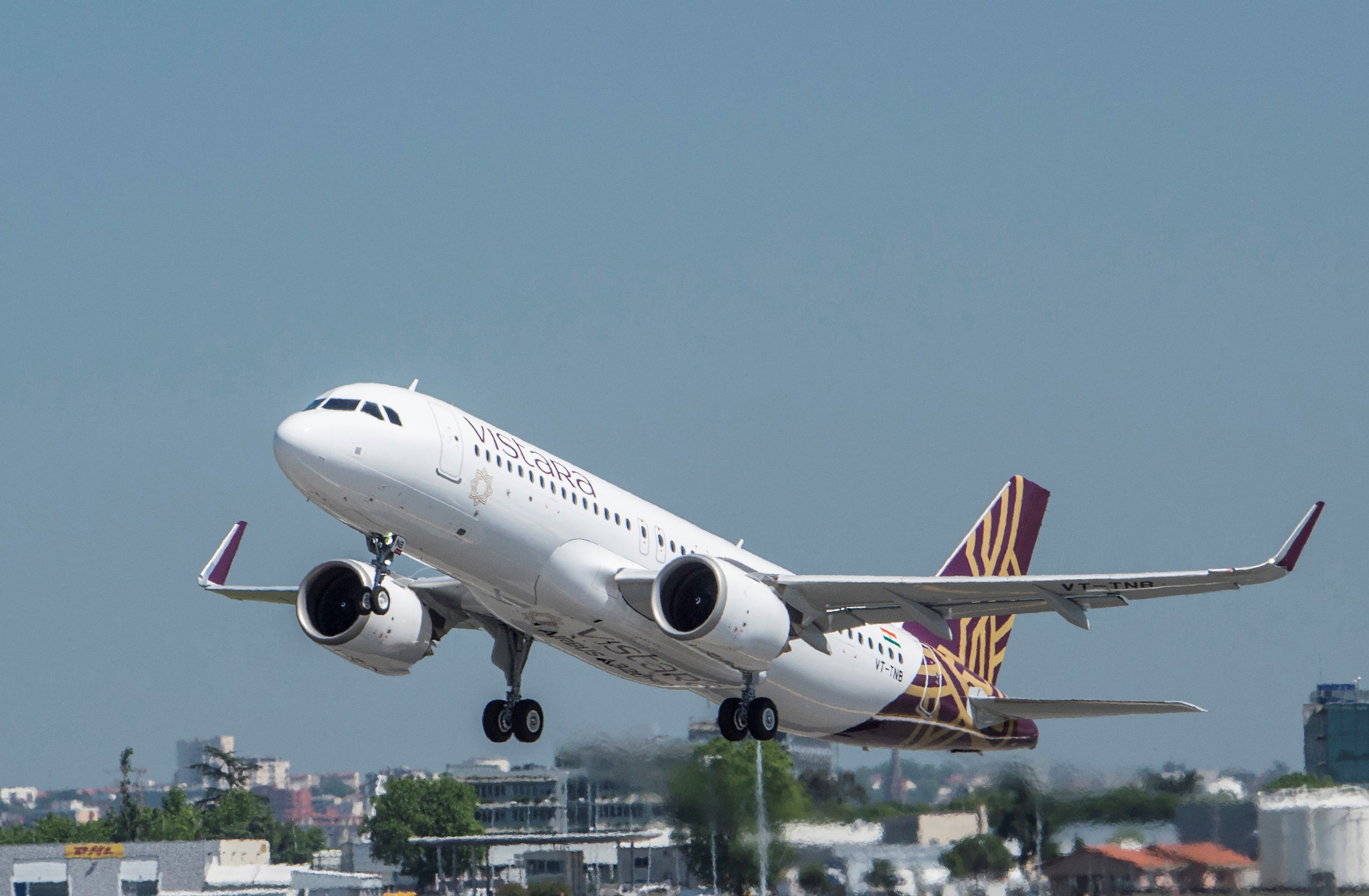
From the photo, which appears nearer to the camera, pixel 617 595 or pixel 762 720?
pixel 617 595

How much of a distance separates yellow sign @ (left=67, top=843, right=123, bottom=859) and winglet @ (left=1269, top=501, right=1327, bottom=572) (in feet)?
193

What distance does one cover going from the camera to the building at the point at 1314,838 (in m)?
32.3

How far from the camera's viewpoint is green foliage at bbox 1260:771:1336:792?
3419cm

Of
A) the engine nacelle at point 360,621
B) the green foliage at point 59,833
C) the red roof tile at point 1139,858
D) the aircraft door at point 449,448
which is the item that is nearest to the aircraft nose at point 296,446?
the aircraft door at point 449,448

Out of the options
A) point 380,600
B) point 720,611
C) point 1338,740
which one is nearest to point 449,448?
point 380,600

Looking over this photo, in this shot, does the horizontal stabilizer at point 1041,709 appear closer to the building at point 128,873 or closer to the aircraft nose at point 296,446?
the aircraft nose at point 296,446

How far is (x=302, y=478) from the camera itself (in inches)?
955

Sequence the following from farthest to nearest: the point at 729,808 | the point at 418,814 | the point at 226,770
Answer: the point at 226,770
the point at 418,814
the point at 729,808

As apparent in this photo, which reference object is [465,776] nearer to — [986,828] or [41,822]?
[41,822]

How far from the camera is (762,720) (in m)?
29.1

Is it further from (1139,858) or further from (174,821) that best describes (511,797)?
(1139,858)

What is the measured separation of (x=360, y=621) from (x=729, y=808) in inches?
427

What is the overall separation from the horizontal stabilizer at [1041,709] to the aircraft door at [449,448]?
521 inches

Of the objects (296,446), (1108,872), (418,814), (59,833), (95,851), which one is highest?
(296,446)
